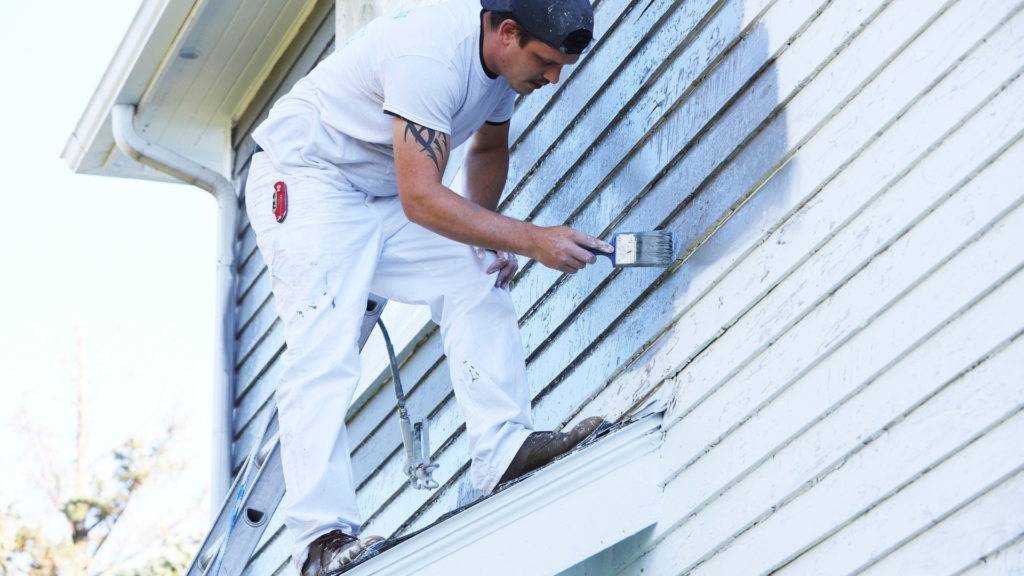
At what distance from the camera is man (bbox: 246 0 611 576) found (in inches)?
116

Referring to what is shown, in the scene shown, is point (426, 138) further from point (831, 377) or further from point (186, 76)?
point (186, 76)

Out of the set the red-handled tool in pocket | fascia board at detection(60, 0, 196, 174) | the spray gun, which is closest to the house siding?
the spray gun

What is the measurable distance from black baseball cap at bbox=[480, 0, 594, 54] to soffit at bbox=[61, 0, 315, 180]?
3.42 m

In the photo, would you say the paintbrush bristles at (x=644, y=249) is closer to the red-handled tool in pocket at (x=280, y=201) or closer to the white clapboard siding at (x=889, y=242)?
the white clapboard siding at (x=889, y=242)

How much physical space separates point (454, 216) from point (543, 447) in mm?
683

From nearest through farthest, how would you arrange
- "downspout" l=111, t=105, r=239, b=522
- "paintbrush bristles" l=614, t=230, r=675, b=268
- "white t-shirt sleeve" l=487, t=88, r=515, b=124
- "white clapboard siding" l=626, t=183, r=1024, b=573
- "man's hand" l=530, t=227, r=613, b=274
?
"white clapboard siding" l=626, t=183, r=1024, b=573, "man's hand" l=530, t=227, r=613, b=274, "paintbrush bristles" l=614, t=230, r=675, b=268, "white t-shirt sleeve" l=487, t=88, r=515, b=124, "downspout" l=111, t=105, r=239, b=522

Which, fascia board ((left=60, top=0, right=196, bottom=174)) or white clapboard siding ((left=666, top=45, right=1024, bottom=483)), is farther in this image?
fascia board ((left=60, top=0, right=196, bottom=174))

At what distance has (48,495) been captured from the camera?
17688 mm

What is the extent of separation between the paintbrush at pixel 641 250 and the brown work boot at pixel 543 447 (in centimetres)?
45

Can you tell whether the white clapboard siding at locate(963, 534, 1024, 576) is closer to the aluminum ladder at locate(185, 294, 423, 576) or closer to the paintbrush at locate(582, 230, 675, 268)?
the paintbrush at locate(582, 230, 675, 268)

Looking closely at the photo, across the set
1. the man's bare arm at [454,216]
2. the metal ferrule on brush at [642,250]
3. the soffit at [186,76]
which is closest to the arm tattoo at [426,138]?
the man's bare arm at [454,216]

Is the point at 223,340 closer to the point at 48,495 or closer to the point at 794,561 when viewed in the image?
the point at 794,561

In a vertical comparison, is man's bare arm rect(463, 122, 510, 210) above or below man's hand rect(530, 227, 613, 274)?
above

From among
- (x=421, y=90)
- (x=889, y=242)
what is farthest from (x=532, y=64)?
(x=889, y=242)
